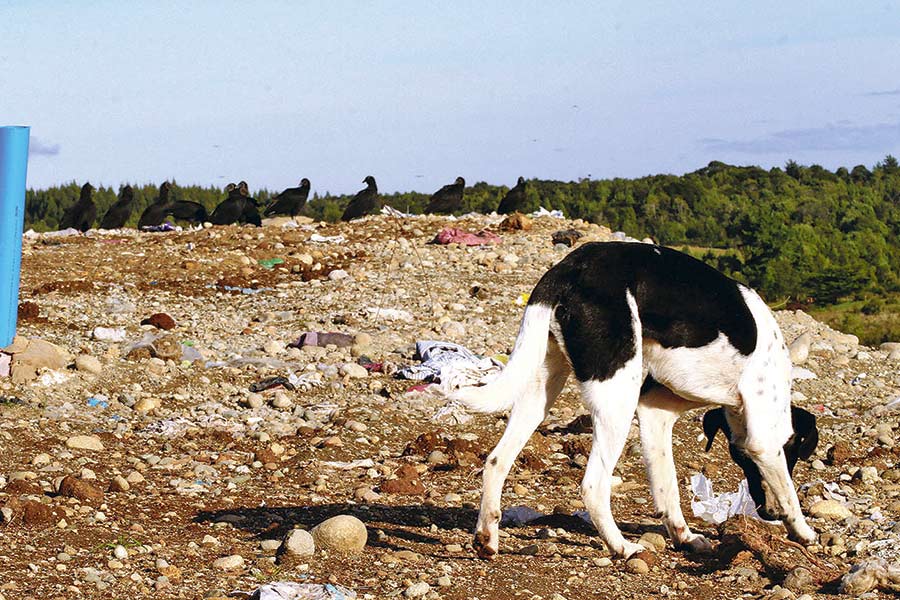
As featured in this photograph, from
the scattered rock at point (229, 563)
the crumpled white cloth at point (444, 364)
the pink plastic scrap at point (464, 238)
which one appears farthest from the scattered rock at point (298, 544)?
the pink plastic scrap at point (464, 238)

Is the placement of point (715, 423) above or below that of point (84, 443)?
above

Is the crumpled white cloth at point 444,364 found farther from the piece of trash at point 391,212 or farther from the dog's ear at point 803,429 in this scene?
the piece of trash at point 391,212

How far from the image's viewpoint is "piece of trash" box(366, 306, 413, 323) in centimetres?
1198

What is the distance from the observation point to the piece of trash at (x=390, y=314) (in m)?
12.0

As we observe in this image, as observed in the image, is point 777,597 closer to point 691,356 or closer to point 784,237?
point 691,356

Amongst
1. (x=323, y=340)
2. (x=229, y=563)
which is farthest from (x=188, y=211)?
(x=229, y=563)

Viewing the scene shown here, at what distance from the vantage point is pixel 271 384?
920 cm

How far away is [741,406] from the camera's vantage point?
212 inches

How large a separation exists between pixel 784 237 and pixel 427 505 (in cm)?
2754

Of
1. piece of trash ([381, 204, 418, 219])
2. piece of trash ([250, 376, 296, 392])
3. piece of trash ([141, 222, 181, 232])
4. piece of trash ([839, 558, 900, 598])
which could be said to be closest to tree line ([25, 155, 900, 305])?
piece of trash ([141, 222, 181, 232])

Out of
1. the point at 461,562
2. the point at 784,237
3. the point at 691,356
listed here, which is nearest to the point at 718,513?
the point at 691,356

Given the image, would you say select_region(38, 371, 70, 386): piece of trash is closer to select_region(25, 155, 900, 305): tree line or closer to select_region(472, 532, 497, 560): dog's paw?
select_region(472, 532, 497, 560): dog's paw

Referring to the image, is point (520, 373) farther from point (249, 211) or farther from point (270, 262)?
point (249, 211)

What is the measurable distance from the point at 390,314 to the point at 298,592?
7.77m
